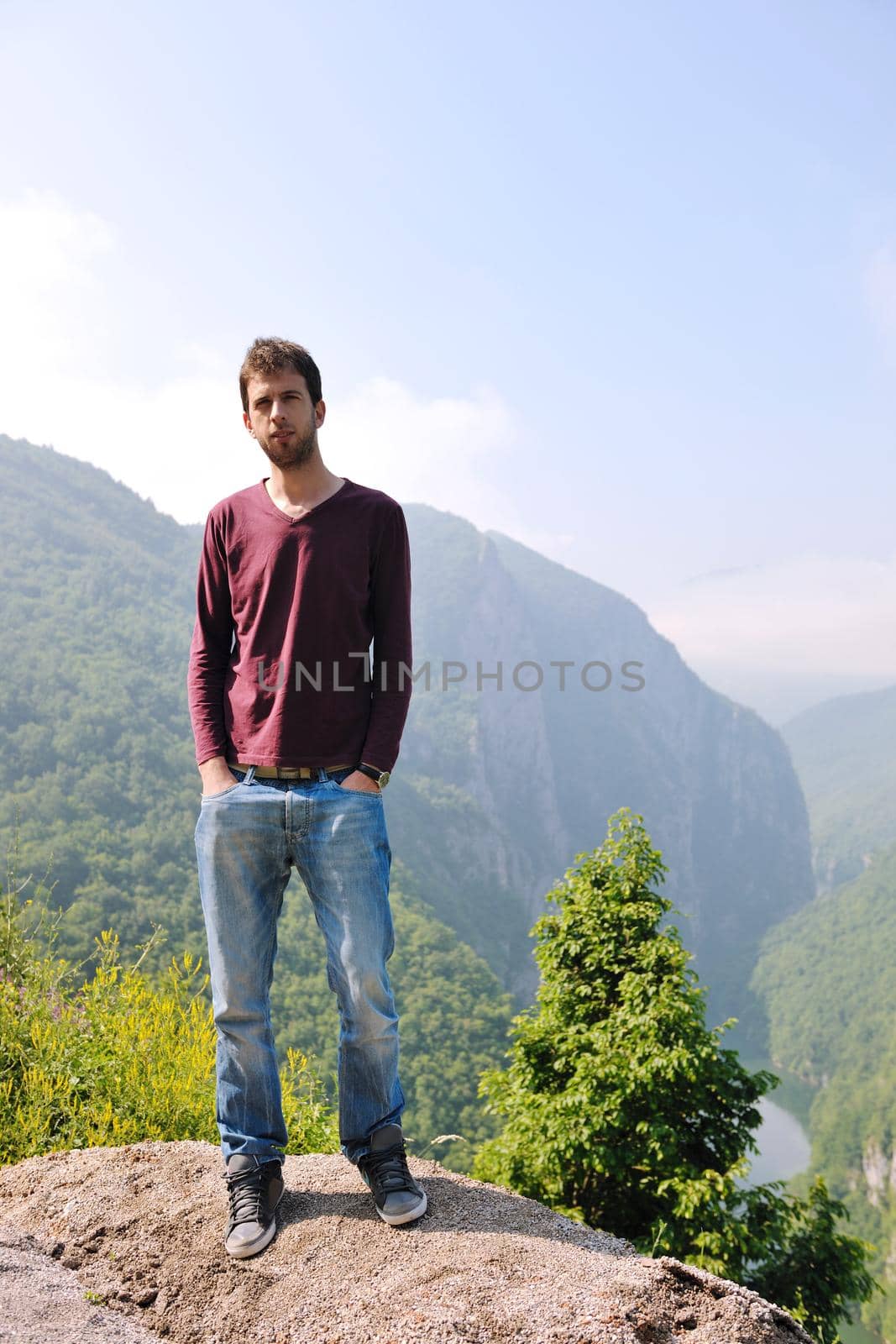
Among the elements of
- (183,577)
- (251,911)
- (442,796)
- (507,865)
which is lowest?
(507,865)

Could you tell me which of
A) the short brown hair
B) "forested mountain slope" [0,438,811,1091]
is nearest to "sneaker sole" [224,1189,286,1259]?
the short brown hair

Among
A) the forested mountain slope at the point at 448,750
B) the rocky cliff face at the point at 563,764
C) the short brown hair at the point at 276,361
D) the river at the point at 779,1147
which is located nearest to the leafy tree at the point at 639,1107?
the forested mountain slope at the point at 448,750

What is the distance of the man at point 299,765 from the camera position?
2.55 meters

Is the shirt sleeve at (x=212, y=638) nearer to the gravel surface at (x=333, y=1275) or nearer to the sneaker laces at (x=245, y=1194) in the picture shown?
the sneaker laces at (x=245, y=1194)

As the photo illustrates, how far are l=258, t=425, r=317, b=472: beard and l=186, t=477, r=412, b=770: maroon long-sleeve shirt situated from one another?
126 millimetres

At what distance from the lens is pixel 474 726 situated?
11031 cm

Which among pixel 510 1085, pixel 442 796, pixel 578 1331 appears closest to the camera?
pixel 578 1331

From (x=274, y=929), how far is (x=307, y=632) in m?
0.92

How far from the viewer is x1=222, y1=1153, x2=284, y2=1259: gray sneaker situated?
2443 mm

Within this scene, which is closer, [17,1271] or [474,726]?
[17,1271]

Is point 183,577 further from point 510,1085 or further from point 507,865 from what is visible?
point 510,1085

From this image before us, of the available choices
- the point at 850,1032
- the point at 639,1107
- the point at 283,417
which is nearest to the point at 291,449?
the point at 283,417

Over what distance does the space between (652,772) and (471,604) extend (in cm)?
4486

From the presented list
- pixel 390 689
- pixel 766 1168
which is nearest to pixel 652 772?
pixel 766 1168
